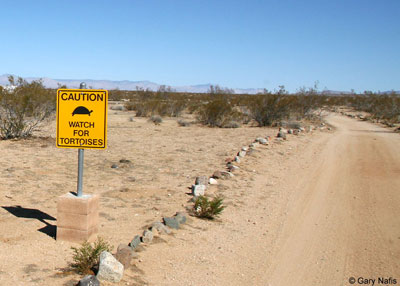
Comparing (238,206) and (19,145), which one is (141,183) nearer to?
(238,206)

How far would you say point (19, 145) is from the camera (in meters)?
14.3

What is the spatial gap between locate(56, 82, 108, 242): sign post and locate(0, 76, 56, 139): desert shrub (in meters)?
10.8

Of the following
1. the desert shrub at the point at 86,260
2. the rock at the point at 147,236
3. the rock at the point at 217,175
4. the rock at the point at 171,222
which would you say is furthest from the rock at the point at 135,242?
the rock at the point at 217,175

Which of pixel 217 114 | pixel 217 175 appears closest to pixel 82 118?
pixel 217 175

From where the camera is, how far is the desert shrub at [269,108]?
87.3 ft

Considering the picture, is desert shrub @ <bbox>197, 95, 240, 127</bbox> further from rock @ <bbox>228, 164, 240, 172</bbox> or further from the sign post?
the sign post

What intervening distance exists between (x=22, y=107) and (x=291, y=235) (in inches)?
467

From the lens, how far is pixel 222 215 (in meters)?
7.71

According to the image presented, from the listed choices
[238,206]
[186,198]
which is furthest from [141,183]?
[238,206]

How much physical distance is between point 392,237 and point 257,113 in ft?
66.7

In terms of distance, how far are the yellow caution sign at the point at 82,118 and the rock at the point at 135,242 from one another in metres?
1.24

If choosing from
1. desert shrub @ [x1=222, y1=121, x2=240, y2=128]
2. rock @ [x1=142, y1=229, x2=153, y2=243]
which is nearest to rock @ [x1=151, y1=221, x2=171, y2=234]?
rock @ [x1=142, y1=229, x2=153, y2=243]

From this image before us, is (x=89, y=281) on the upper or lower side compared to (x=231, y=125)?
lower

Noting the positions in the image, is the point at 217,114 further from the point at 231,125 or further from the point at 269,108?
the point at 269,108
